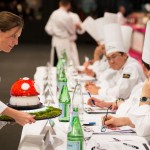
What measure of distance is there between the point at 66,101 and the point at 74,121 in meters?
0.72

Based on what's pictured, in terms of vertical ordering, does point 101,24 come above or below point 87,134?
above

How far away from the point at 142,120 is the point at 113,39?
1.52 metres

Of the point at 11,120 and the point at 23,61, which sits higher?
the point at 11,120

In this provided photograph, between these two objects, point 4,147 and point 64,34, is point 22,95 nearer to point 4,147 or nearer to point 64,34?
point 4,147

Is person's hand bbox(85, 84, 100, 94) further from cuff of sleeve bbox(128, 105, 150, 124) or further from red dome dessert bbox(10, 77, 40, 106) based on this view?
red dome dessert bbox(10, 77, 40, 106)

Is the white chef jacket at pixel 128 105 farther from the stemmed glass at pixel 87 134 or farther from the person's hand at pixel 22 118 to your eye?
the person's hand at pixel 22 118

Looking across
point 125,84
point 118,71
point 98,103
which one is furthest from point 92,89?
point 98,103

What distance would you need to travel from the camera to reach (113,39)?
3691 millimetres

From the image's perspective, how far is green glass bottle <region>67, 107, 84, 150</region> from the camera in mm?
1879

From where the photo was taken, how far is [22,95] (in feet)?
7.33

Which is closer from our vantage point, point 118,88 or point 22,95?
point 22,95

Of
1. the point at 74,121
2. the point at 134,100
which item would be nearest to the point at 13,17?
the point at 74,121

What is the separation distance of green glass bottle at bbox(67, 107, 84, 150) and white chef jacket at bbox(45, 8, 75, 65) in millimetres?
5028

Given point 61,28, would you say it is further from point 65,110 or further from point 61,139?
point 61,139
